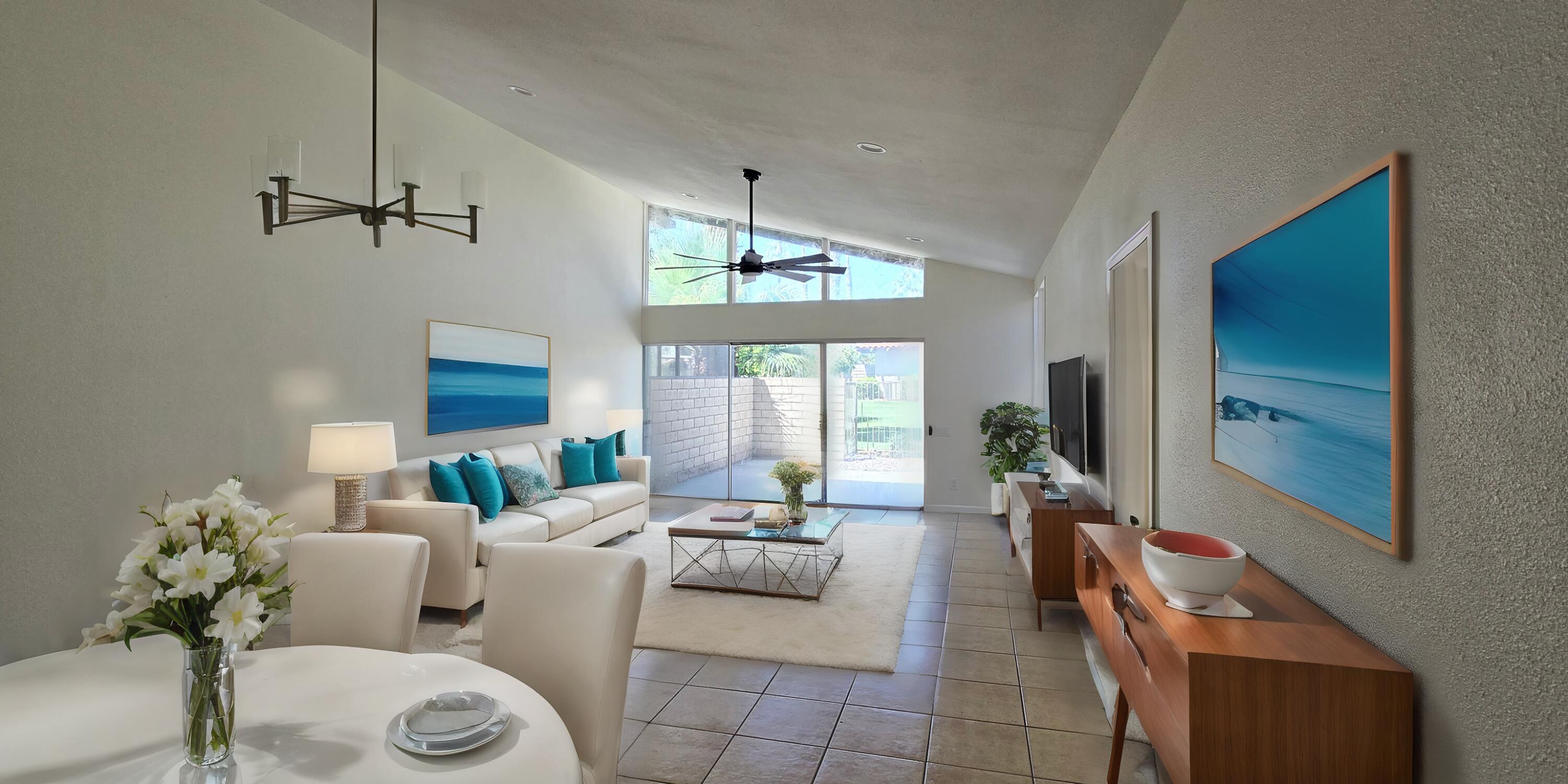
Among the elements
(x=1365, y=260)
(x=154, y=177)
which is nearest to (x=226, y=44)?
(x=154, y=177)

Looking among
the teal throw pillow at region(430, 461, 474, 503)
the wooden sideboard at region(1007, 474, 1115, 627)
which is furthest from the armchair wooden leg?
the teal throw pillow at region(430, 461, 474, 503)

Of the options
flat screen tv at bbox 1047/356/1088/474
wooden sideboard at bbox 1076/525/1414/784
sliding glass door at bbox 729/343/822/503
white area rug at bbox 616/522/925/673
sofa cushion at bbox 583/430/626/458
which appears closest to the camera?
wooden sideboard at bbox 1076/525/1414/784

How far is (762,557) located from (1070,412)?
253 cm

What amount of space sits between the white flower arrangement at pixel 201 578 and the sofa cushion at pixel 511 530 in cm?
293

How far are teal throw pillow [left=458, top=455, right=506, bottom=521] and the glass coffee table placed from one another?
1.17 metres

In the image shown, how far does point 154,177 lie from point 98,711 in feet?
9.71

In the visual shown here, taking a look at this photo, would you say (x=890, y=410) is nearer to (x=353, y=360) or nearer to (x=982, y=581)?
(x=982, y=581)

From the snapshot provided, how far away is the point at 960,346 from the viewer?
739 centimetres

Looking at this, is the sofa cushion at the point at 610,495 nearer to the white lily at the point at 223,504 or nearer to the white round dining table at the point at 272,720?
the white round dining table at the point at 272,720

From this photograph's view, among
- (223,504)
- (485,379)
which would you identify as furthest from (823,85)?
(485,379)

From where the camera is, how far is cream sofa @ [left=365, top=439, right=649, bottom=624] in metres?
3.97

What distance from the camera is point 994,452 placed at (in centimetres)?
644

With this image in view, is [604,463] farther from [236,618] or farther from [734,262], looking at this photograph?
[236,618]

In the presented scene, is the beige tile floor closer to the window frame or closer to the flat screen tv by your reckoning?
the flat screen tv
